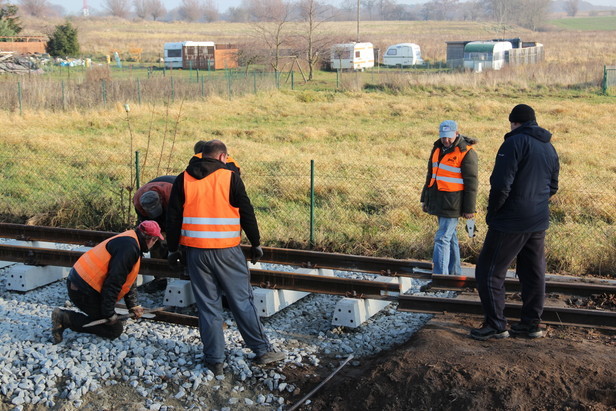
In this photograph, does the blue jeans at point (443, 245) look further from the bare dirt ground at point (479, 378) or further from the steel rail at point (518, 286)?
the bare dirt ground at point (479, 378)

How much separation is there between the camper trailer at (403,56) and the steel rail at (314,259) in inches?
1954

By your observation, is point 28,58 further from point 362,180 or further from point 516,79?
point 362,180

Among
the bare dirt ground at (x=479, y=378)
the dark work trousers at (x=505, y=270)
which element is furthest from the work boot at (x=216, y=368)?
the dark work trousers at (x=505, y=270)

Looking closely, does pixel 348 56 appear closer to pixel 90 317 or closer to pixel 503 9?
pixel 90 317

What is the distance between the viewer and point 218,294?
247 inches

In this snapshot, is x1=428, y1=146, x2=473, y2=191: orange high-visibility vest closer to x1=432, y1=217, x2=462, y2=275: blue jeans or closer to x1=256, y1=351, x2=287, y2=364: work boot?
→ x1=432, y1=217, x2=462, y2=275: blue jeans

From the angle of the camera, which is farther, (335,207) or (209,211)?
(335,207)

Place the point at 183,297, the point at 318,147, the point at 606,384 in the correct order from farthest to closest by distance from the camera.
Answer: the point at 318,147 < the point at 183,297 < the point at 606,384

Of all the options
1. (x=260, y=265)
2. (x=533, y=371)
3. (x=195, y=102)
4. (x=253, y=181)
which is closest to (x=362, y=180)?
(x=253, y=181)

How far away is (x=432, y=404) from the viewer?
529 cm

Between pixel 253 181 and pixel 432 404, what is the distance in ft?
29.6

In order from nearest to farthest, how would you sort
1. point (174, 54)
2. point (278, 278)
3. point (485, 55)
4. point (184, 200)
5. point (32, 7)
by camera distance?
point (184, 200)
point (278, 278)
point (485, 55)
point (174, 54)
point (32, 7)

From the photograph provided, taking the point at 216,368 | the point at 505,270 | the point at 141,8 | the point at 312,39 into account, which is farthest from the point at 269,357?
the point at 141,8

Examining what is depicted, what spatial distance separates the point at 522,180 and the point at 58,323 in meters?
4.43
